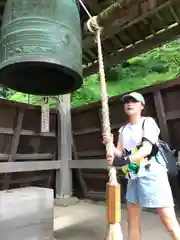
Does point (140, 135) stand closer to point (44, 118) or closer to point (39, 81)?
point (39, 81)

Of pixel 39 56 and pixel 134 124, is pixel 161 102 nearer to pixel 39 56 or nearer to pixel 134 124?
pixel 134 124

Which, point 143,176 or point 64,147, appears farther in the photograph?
point 64,147

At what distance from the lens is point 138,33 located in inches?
113

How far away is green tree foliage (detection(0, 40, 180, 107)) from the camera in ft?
15.1

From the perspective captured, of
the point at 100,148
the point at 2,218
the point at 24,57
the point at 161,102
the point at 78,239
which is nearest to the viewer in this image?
the point at 24,57

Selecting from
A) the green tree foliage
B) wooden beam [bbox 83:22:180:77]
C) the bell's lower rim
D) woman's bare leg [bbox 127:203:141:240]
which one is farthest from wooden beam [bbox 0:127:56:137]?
woman's bare leg [bbox 127:203:141:240]

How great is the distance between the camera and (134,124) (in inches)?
59.4

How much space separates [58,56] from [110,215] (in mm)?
716

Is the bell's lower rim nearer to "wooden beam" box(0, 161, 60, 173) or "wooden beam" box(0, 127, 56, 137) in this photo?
→ "wooden beam" box(0, 161, 60, 173)

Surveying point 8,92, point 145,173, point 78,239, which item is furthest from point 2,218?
point 8,92

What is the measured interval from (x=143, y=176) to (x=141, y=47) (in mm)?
1960

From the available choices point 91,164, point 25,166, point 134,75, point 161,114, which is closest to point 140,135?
point 161,114

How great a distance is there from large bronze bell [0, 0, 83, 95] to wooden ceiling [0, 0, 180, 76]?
824 mm

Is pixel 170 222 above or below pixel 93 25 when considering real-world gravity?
below
